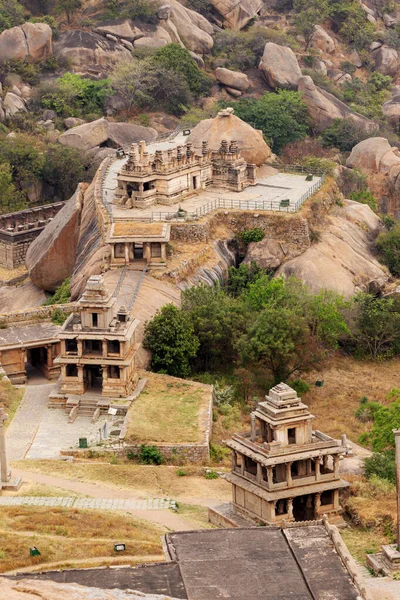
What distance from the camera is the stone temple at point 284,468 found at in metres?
42.7

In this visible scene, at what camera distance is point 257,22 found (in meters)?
134

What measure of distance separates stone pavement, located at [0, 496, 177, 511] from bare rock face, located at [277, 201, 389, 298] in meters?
27.1

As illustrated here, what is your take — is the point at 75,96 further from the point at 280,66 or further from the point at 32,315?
the point at 32,315

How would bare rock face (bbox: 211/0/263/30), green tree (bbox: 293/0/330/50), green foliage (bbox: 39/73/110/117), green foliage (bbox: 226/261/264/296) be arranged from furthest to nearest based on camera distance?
bare rock face (bbox: 211/0/263/30) < green tree (bbox: 293/0/330/50) < green foliage (bbox: 39/73/110/117) < green foliage (bbox: 226/261/264/296)

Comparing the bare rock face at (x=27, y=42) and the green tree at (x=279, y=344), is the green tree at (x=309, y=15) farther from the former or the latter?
the green tree at (x=279, y=344)

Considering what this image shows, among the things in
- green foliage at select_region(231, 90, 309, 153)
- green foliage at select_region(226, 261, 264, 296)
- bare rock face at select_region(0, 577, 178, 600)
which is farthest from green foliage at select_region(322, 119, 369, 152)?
bare rock face at select_region(0, 577, 178, 600)

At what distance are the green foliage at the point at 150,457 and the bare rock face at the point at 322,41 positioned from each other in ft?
283

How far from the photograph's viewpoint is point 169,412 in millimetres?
54375

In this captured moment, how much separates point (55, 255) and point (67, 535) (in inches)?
1438

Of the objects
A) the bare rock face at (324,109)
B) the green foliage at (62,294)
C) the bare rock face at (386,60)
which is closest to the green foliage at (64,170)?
the bare rock face at (324,109)

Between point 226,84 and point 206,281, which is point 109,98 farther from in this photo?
point 206,281

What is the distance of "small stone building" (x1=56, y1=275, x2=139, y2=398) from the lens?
54625 mm

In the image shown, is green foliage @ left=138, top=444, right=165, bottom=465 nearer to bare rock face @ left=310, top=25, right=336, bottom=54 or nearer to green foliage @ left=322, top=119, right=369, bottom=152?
green foliage @ left=322, top=119, right=369, bottom=152

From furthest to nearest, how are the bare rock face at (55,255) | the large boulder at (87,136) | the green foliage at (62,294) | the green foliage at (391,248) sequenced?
the large boulder at (87,136), the green foliage at (391,248), the bare rock face at (55,255), the green foliage at (62,294)
